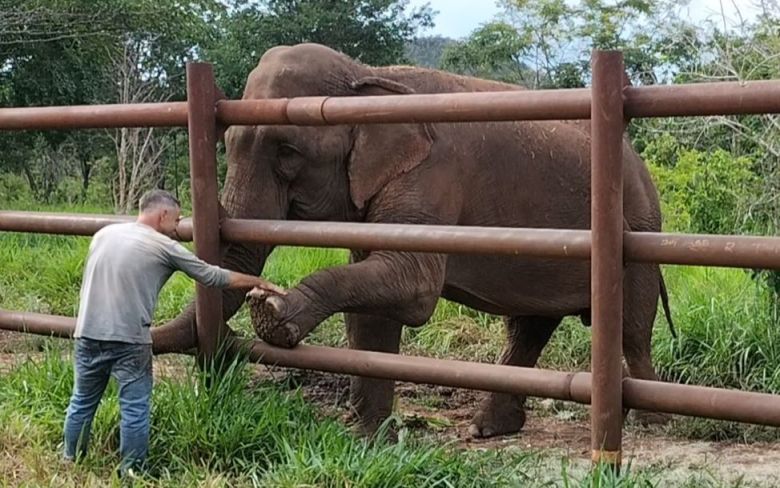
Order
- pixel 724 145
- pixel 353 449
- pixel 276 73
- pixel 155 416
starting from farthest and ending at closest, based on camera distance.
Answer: pixel 724 145 < pixel 276 73 < pixel 155 416 < pixel 353 449

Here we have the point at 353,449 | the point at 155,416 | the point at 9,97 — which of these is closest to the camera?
the point at 353,449

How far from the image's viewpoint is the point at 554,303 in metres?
5.86

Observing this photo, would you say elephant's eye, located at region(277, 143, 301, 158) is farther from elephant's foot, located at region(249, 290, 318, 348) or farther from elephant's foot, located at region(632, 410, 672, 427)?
elephant's foot, located at region(632, 410, 672, 427)

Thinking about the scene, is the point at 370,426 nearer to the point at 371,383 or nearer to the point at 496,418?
the point at 371,383

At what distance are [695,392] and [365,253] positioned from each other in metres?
1.99

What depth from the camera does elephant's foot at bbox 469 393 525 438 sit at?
580cm

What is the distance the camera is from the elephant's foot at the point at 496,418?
5801mm

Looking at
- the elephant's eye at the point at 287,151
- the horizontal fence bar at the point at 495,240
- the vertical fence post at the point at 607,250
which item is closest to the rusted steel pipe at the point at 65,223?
the horizontal fence bar at the point at 495,240

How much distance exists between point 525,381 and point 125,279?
1.53 meters

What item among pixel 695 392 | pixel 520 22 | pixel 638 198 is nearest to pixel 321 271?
pixel 695 392

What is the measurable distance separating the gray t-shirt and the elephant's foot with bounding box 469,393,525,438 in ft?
7.65

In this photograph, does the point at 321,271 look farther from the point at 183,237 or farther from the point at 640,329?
the point at 640,329

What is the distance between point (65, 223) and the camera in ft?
16.6

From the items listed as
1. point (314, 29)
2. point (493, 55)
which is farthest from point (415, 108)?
point (493, 55)
